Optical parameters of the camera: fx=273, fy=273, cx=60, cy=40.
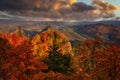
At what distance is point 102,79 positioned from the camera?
167 feet

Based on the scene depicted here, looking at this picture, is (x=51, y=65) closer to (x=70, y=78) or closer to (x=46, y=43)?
(x=70, y=78)

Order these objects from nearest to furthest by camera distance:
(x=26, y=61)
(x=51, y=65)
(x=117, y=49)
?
1. (x=26, y=61)
2. (x=117, y=49)
3. (x=51, y=65)

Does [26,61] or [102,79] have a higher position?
[26,61]

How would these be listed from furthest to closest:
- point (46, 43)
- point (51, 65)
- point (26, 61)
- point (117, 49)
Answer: point (46, 43) < point (51, 65) < point (117, 49) < point (26, 61)

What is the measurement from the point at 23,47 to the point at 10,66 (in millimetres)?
3993

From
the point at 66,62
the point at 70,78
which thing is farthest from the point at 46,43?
the point at 70,78

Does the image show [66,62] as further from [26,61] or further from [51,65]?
[26,61]

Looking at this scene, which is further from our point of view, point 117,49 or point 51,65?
point 51,65

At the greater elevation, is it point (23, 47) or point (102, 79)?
point (23, 47)

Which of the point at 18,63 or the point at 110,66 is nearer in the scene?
the point at 18,63

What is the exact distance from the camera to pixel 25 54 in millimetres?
44125

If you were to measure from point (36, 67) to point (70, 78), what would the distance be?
8.97 m

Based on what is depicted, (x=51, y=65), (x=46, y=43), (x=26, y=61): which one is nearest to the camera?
(x=26, y=61)

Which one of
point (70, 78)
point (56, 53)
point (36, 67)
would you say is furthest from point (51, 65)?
point (36, 67)
